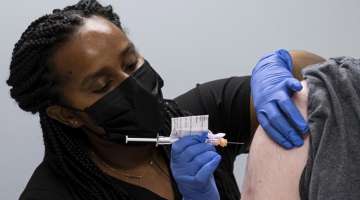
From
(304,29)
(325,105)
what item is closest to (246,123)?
(325,105)

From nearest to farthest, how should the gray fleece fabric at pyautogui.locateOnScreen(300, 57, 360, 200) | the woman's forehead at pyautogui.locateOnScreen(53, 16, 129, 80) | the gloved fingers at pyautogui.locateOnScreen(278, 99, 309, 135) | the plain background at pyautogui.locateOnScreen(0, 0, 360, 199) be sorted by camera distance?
the gray fleece fabric at pyautogui.locateOnScreen(300, 57, 360, 200), the gloved fingers at pyautogui.locateOnScreen(278, 99, 309, 135), the woman's forehead at pyautogui.locateOnScreen(53, 16, 129, 80), the plain background at pyautogui.locateOnScreen(0, 0, 360, 199)

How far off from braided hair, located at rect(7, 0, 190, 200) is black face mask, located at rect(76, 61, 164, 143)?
0.09 meters

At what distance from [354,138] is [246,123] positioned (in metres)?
0.60

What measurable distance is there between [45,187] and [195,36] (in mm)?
916

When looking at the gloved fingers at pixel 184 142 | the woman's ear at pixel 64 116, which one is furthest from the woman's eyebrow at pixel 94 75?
the gloved fingers at pixel 184 142

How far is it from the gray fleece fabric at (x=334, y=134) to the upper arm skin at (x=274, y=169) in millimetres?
21

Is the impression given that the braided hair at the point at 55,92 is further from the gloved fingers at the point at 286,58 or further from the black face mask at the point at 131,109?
the gloved fingers at the point at 286,58

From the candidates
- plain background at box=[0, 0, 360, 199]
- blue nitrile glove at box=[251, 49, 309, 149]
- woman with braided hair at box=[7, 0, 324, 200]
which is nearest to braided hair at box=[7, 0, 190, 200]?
woman with braided hair at box=[7, 0, 324, 200]

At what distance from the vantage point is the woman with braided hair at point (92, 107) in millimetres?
974

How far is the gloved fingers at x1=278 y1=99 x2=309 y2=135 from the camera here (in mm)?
734

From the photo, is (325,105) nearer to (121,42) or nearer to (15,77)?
(121,42)

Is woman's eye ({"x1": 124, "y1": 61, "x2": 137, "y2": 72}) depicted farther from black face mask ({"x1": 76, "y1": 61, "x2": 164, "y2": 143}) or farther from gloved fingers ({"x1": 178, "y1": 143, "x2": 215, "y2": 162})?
gloved fingers ({"x1": 178, "y1": 143, "x2": 215, "y2": 162})

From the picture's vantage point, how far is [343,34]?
1933mm

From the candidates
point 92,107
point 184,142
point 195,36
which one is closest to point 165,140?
point 184,142
